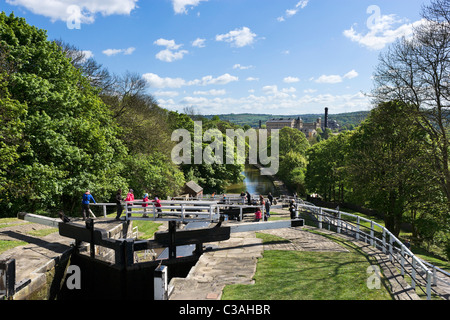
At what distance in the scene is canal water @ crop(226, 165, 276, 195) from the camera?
67.2 metres

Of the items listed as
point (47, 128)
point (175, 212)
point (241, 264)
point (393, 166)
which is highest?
point (47, 128)

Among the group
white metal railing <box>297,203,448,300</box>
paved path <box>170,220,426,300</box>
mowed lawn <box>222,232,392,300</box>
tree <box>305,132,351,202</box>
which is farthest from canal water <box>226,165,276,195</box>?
mowed lawn <box>222,232,392,300</box>

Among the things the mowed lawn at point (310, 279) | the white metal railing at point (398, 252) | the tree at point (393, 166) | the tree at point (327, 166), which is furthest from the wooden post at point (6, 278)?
the tree at point (327, 166)

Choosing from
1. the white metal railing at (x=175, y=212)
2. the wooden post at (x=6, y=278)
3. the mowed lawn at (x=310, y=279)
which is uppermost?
the white metal railing at (x=175, y=212)

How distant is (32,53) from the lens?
18.6 metres

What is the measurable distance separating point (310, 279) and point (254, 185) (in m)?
67.5

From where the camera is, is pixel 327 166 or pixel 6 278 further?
pixel 327 166

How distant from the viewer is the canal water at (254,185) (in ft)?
220

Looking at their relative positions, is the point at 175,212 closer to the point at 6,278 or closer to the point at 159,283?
the point at 159,283

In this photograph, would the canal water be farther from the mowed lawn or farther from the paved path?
the mowed lawn

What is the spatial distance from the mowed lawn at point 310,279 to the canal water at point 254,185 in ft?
168

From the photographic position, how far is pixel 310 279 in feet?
32.3

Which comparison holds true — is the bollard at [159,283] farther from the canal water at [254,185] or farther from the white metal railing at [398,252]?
the canal water at [254,185]

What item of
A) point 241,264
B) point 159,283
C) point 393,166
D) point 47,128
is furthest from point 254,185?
point 159,283
